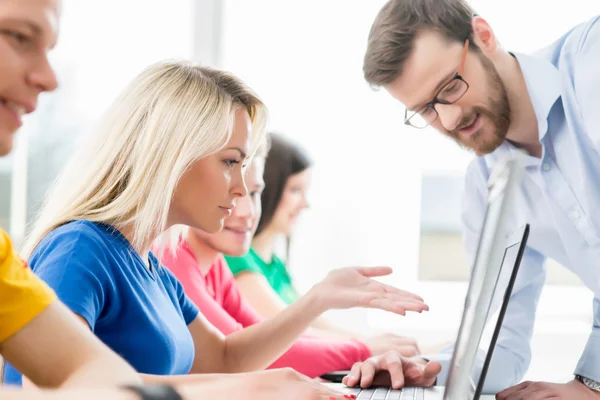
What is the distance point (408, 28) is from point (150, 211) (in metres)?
0.86

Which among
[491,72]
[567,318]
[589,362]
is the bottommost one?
[567,318]

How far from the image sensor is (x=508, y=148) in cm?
175

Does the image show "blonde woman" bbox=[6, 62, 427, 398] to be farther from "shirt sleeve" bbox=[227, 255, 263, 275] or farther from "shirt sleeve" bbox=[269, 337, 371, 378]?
"shirt sleeve" bbox=[227, 255, 263, 275]

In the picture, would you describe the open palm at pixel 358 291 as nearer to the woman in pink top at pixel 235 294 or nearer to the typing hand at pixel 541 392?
the typing hand at pixel 541 392

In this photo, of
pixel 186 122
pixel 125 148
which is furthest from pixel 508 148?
pixel 125 148

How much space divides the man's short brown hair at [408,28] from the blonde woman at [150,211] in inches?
15.5

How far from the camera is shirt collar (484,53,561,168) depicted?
1550 mm

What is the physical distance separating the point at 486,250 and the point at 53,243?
668 mm

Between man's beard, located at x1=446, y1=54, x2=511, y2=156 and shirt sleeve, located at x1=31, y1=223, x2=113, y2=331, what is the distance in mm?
984

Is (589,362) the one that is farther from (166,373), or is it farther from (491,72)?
(166,373)

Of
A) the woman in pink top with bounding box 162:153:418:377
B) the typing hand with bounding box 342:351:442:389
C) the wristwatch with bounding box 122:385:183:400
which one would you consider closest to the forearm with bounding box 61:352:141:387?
the wristwatch with bounding box 122:385:183:400

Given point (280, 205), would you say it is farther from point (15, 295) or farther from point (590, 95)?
point (15, 295)

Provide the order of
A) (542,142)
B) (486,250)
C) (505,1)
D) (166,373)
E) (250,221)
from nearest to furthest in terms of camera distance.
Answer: (486,250)
(166,373)
(542,142)
(250,221)
(505,1)

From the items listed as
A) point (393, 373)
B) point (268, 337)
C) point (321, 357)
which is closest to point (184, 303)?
point (268, 337)
